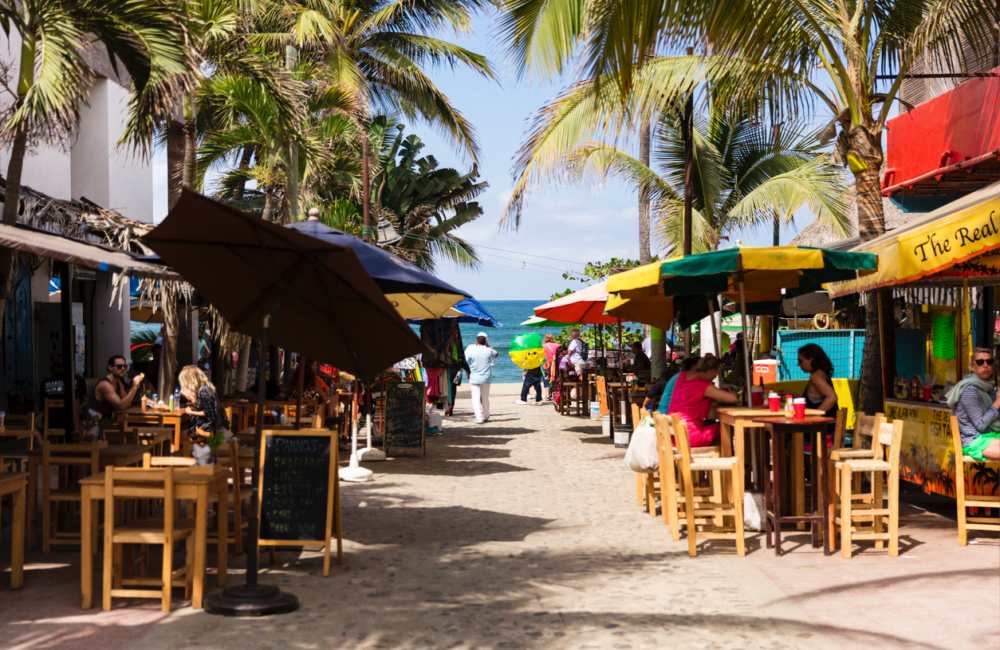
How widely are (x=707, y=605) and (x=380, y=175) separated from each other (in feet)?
123

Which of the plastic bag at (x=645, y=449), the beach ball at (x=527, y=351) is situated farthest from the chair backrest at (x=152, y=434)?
the beach ball at (x=527, y=351)

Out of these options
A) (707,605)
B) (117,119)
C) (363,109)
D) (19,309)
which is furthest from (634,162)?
(707,605)

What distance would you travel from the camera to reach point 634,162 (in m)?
22.7

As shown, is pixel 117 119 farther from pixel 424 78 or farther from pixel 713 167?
pixel 713 167

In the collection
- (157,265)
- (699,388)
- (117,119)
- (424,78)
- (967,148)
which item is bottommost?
(699,388)

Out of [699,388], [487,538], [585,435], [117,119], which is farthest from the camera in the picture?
[117,119]

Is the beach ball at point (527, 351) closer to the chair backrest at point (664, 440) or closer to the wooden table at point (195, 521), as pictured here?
the chair backrest at point (664, 440)

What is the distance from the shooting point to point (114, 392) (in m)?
13.3

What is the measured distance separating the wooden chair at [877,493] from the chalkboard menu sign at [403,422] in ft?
26.8

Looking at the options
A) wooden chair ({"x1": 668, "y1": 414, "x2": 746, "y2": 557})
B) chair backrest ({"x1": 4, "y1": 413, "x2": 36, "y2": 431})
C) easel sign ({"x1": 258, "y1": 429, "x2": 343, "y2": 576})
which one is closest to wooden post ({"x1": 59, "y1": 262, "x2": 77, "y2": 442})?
chair backrest ({"x1": 4, "y1": 413, "x2": 36, "y2": 431})

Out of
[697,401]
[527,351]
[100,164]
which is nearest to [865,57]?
[697,401]

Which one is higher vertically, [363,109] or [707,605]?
[363,109]

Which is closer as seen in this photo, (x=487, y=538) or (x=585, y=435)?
(x=487, y=538)

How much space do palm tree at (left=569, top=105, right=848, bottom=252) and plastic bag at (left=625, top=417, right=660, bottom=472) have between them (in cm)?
971
